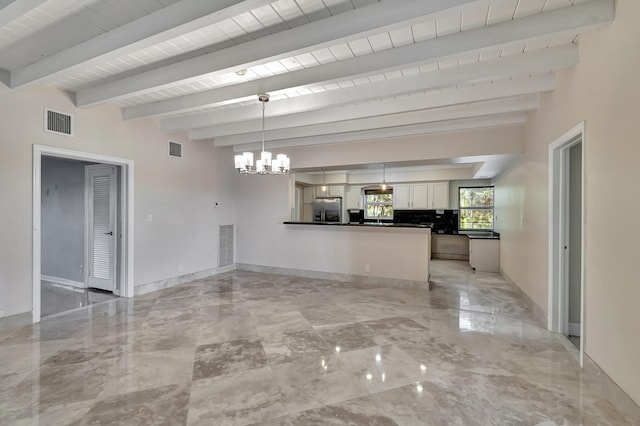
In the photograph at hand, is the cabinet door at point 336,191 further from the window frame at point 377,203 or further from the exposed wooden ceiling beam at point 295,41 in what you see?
the exposed wooden ceiling beam at point 295,41

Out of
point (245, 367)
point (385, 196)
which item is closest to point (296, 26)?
point (245, 367)

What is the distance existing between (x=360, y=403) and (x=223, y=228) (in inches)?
199

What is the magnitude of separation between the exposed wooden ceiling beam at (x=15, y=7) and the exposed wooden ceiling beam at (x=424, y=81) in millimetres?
2316

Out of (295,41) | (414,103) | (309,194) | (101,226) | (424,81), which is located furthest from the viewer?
(309,194)

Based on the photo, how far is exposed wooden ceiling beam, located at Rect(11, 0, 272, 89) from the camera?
195 centimetres

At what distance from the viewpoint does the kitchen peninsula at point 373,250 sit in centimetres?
521

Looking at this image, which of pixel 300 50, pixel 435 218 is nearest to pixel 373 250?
pixel 435 218

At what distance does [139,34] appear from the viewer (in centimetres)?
228

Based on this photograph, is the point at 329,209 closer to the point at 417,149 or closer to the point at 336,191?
the point at 336,191

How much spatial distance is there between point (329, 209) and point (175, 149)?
466 cm

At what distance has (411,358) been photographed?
2721mm

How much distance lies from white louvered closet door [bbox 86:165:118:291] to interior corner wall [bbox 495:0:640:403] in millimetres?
5928

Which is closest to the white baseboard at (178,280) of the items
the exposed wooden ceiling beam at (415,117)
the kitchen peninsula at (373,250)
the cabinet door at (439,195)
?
the kitchen peninsula at (373,250)

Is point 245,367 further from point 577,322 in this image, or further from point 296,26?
point 577,322
